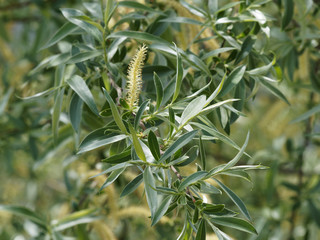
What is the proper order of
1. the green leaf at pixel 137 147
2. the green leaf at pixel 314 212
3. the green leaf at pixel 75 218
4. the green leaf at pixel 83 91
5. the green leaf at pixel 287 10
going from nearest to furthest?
1. the green leaf at pixel 137 147
2. the green leaf at pixel 83 91
3. the green leaf at pixel 287 10
4. the green leaf at pixel 75 218
5. the green leaf at pixel 314 212

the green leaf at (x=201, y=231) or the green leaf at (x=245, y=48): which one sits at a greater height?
the green leaf at (x=245, y=48)

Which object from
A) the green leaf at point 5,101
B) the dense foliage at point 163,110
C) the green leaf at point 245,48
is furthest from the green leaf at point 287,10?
the green leaf at point 5,101

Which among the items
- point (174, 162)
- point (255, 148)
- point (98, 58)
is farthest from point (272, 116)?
point (174, 162)

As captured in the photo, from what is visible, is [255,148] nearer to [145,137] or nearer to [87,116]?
[87,116]

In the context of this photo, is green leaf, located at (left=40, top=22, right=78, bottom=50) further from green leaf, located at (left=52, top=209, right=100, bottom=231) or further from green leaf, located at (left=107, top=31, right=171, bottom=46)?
green leaf, located at (left=52, top=209, right=100, bottom=231)

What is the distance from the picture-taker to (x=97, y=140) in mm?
558

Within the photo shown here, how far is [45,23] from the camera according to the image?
140 cm

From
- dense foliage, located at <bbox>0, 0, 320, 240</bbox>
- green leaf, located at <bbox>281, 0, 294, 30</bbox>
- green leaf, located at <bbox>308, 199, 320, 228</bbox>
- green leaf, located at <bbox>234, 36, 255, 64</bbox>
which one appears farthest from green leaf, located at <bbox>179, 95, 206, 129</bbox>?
green leaf, located at <bbox>308, 199, 320, 228</bbox>

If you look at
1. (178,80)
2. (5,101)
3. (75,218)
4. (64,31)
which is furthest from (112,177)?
(5,101)

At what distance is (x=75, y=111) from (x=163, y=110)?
177 millimetres

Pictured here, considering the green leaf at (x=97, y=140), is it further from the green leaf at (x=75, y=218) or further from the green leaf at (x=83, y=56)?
the green leaf at (x=75, y=218)

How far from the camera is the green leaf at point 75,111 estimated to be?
2.20 feet

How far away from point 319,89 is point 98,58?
1.52 ft

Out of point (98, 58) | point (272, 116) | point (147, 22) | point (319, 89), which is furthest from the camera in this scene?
point (272, 116)
